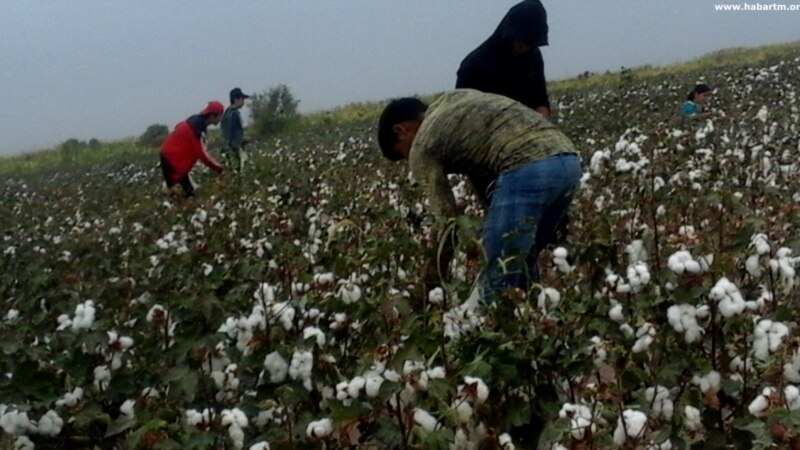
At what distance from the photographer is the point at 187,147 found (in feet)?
35.7

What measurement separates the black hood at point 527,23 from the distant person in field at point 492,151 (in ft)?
1.59

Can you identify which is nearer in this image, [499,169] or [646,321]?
[646,321]

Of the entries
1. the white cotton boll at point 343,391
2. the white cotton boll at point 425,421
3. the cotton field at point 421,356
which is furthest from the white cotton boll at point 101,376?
the white cotton boll at point 425,421

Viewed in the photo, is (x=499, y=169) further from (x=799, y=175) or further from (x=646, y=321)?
(x=799, y=175)

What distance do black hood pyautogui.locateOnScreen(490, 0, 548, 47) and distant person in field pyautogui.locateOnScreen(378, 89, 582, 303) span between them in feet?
1.59

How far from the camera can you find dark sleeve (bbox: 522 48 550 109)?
4.55m

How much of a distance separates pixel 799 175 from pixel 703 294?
488cm

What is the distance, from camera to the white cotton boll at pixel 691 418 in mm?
2180

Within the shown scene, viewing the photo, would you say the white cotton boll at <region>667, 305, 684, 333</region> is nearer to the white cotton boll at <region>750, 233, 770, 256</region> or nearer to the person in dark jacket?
the white cotton boll at <region>750, 233, 770, 256</region>

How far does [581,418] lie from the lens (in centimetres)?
215

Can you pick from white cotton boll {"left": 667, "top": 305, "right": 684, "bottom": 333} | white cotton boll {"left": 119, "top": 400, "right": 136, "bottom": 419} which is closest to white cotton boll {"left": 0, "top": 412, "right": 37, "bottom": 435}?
white cotton boll {"left": 119, "top": 400, "right": 136, "bottom": 419}

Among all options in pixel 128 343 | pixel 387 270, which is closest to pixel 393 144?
pixel 387 270

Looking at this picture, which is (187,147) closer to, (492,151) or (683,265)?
(492,151)

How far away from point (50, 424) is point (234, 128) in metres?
11.0
